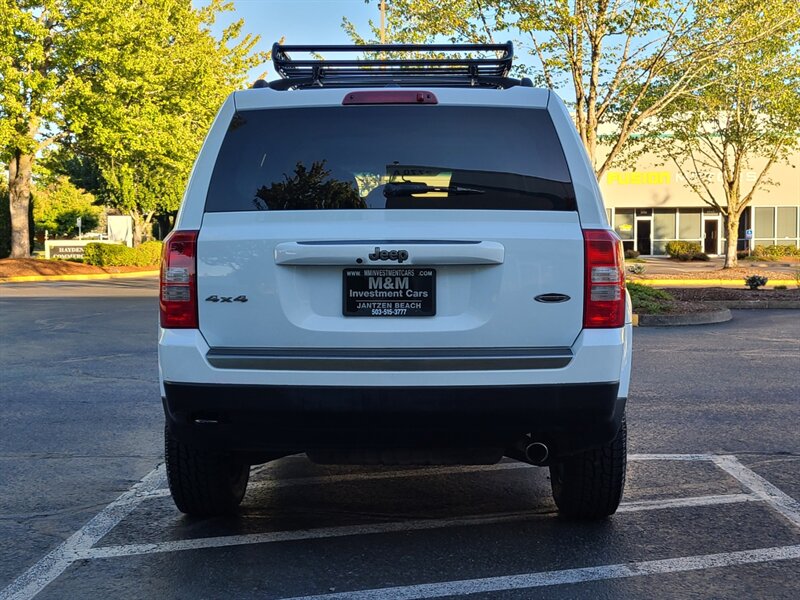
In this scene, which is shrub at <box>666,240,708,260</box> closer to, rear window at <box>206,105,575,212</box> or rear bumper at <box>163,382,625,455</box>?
rear window at <box>206,105,575,212</box>

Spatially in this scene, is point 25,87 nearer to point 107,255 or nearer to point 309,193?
point 107,255

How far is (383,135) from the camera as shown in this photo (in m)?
3.98

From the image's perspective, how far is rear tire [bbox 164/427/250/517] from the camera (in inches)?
170

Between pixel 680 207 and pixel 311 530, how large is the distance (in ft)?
156

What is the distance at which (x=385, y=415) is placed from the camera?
365 centimetres

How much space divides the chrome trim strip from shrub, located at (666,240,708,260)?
1668 inches

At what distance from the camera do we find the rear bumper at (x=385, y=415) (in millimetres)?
3617

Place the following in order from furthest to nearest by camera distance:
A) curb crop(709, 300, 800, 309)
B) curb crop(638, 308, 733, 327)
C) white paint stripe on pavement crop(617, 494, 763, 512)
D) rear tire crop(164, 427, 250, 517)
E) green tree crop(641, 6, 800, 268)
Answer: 1. green tree crop(641, 6, 800, 268)
2. curb crop(709, 300, 800, 309)
3. curb crop(638, 308, 733, 327)
4. white paint stripe on pavement crop(617, 494, 763, 512)
5. rear tire crop(164, 427, 250, 517)

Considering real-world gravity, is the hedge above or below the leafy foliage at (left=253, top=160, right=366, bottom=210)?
below

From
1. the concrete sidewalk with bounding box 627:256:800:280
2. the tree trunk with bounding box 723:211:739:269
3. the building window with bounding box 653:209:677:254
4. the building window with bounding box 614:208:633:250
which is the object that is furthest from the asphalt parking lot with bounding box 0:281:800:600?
the building window with bounding box 653:209:677:254

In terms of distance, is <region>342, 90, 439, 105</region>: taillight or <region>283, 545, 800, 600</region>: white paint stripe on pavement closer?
<region>283, 545, 800, 600</region>: white paint stripe on pavement

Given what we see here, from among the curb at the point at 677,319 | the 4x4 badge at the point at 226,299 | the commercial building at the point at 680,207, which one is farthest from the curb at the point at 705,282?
the commercial building at the point at 680,207

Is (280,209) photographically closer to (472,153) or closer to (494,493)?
(472,153)

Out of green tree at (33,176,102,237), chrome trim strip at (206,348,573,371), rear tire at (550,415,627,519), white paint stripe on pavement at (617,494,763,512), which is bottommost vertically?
white paint stripe on pavement at (617,494,763,512)
